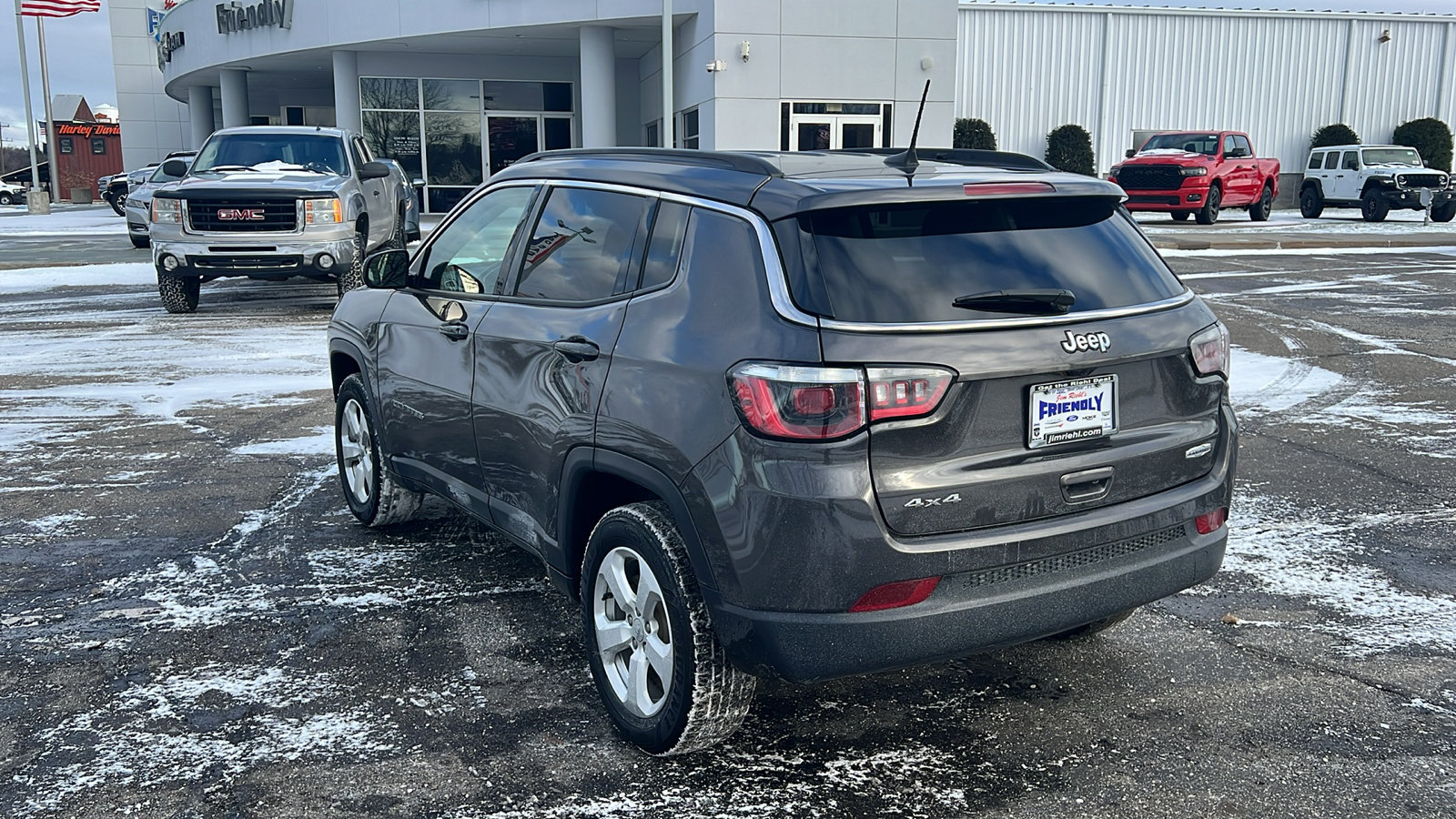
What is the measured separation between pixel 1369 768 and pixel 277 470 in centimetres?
555

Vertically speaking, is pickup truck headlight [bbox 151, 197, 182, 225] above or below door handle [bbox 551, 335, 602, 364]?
above

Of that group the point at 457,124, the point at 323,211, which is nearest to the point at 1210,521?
the point at 323,211

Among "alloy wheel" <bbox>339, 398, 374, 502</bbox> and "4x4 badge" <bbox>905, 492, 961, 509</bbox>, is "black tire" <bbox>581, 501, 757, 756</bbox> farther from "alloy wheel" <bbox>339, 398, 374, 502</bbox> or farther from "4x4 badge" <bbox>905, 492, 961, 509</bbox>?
"alloy wheel" <bbox>339, 398, 374, 502</bbox>

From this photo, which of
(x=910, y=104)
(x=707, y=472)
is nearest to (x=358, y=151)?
(x=707, y=472)

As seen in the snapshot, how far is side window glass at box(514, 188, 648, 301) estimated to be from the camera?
3.72 m

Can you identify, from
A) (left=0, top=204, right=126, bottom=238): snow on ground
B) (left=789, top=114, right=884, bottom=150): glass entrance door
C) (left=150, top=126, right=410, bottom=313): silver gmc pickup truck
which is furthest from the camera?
A: (left=0, top=204, right=126, bottom=238): snow on ground

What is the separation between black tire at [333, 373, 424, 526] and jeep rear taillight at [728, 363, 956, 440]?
261 centimetres

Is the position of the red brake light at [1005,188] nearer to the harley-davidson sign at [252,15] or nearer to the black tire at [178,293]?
the black tire at [178,293]

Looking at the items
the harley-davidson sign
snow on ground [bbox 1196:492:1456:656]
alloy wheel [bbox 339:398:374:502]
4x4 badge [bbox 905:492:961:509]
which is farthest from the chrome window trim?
the harley-davidson sign

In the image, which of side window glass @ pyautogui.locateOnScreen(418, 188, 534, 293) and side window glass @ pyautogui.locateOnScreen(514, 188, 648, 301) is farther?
side window glass @ pyautogui.locateOnScreen(418, 188, 534, 293)

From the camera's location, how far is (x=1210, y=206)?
28391 mm

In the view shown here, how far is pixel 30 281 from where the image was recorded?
58.1 ft

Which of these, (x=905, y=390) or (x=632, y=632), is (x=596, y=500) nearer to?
(x=632, y=632)

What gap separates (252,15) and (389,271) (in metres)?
34.7
